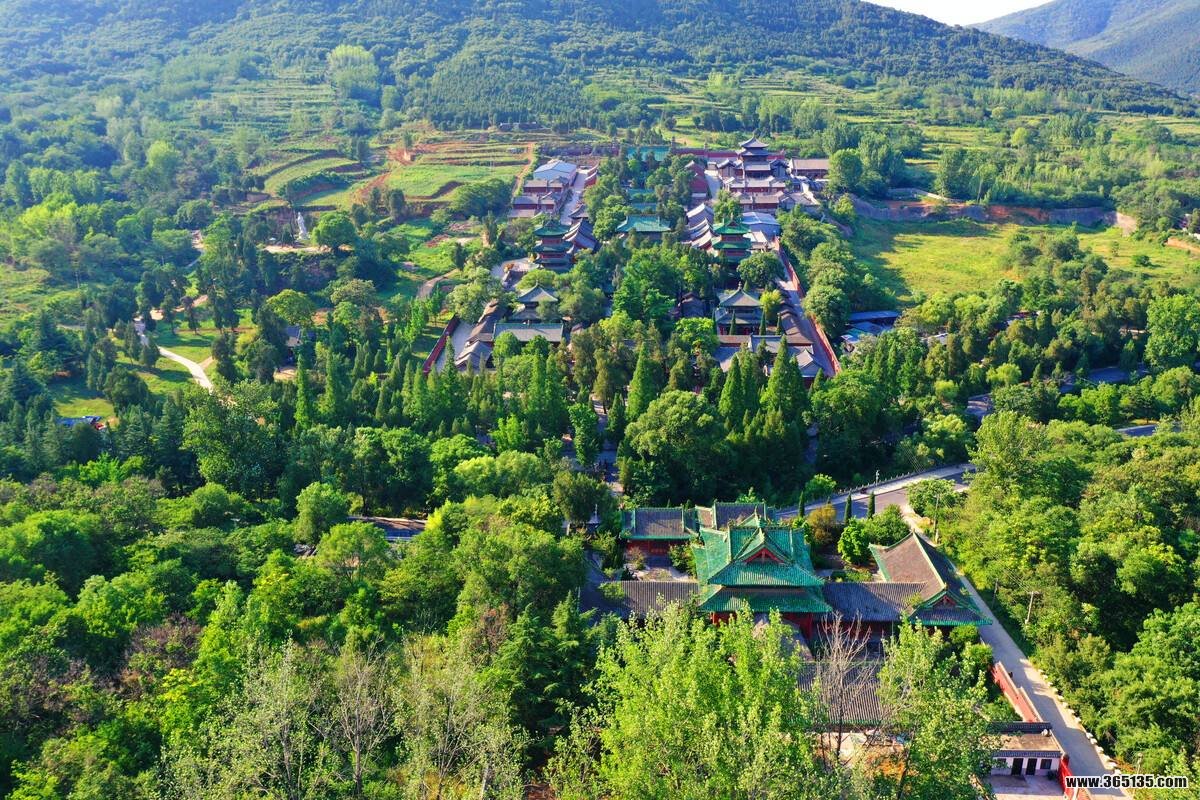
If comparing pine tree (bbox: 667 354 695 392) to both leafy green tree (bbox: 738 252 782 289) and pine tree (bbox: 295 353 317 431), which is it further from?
leafy green tree (bbox: 738 252 782 289)

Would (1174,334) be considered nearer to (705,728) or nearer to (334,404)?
(334,404)

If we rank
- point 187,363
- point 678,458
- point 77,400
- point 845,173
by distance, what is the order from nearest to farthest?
point 678,458
point 77,400
point 187,363
point 845,173

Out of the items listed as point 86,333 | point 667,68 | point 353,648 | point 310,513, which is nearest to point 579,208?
point 86,333

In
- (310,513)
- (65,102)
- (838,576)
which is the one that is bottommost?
(838,576)

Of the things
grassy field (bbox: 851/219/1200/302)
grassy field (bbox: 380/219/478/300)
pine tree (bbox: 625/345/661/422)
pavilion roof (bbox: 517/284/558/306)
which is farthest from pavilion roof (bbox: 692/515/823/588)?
grassy field (bbox: 380/219/478/300)

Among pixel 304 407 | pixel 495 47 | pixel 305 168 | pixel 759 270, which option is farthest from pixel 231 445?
pixel 495 47

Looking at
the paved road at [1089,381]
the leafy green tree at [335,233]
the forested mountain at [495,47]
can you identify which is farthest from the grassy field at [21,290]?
the forested mountain at [495,47]

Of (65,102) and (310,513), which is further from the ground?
(65,102)

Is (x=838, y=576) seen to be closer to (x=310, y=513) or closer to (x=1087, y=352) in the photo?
(x=310, y=513)
